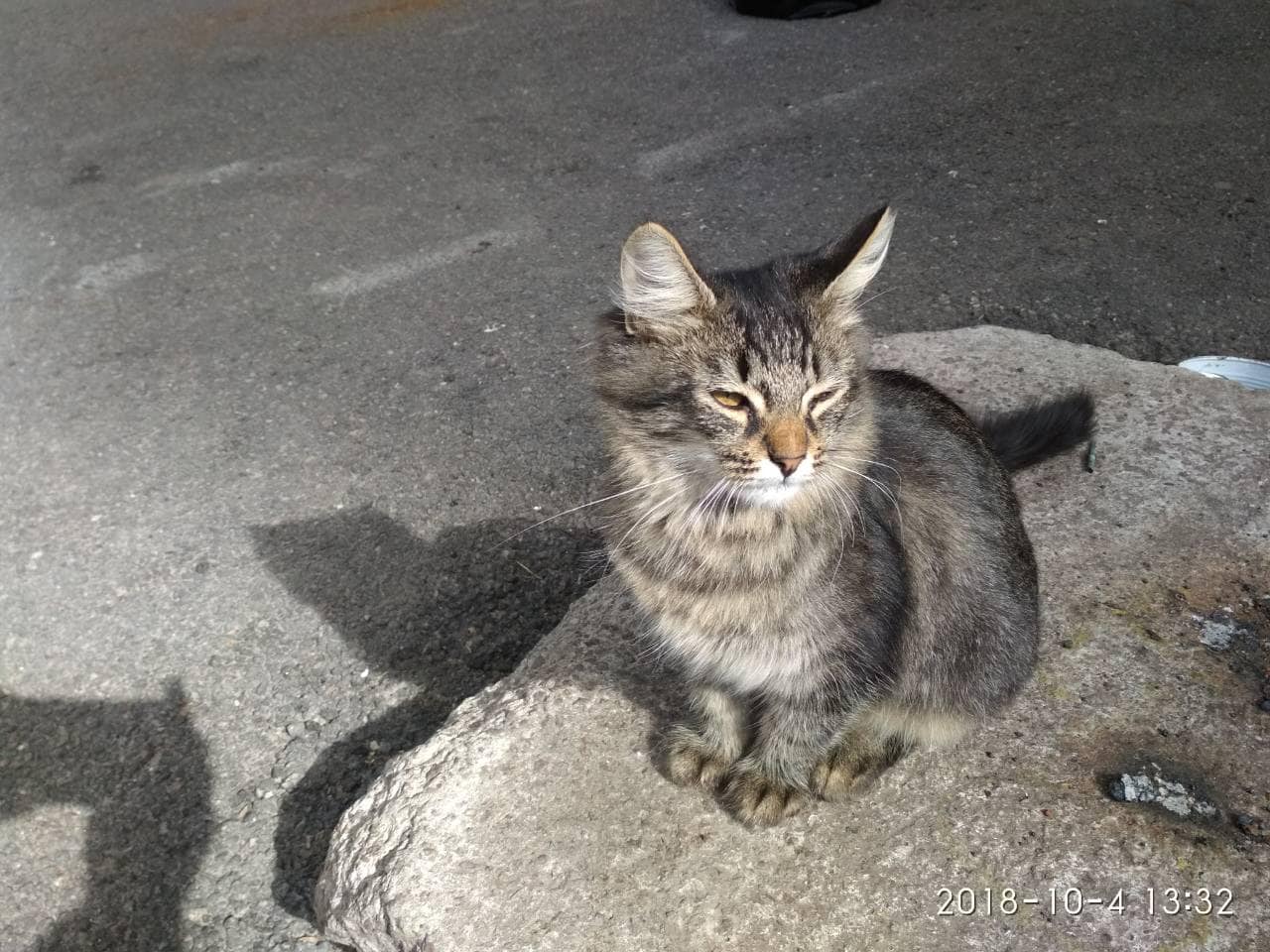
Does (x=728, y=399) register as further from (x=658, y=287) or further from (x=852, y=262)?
(x=852, y=262)

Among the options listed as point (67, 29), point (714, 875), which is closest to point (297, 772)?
→ point (714, 875)

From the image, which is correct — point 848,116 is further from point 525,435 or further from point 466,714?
point 466,714

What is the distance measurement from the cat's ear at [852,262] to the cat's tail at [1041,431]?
85 cm

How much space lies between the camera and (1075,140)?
5691 mm

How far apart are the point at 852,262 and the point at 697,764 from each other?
3.84 ft

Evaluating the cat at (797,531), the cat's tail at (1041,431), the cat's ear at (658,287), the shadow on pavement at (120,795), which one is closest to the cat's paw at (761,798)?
the cat at (797,531)

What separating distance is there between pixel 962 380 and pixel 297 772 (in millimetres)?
2395

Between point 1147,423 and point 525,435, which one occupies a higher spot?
point 1147,423

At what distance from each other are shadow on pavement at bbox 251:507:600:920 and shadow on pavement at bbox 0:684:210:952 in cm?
29

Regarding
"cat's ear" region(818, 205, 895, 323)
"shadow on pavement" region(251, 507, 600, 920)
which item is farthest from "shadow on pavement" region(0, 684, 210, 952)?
"cat's ear" region(818, 205, 895, 323)

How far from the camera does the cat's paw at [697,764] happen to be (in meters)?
2.47

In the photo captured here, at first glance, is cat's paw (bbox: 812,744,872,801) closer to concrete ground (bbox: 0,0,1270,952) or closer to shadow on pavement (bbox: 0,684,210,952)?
concrete ground (bbox: 0,0,1270,952)

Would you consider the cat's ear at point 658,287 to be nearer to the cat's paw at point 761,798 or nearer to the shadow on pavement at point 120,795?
the cat's paw at point 761,798

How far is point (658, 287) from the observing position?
2152mm
